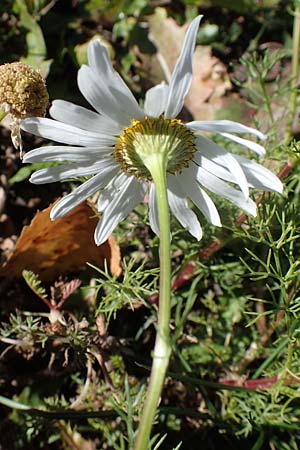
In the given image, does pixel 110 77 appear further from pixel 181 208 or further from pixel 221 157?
pixel 181 208

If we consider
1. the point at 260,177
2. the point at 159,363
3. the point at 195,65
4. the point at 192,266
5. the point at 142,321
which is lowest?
the point at 142,321

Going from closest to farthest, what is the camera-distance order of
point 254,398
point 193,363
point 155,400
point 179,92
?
point 155,400
point 179,92
point 254,398
point 193,363

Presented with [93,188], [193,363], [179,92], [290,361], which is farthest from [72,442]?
[179,92]

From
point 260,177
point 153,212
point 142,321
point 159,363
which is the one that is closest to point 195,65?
point 142,321

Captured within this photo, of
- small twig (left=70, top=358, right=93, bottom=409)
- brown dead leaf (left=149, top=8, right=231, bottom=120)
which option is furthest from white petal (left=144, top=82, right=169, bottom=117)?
brown dead leaf (left=149, top=8, right=231, bottom=120)

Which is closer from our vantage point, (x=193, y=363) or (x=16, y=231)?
(x=193, y=363)

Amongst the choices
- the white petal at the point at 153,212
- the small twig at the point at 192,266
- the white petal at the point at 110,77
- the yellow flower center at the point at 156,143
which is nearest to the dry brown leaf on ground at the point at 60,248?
the small twig at the point at 192,266

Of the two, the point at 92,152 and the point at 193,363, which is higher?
the point at 92,152

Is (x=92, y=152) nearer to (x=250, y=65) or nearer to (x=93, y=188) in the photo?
(x=93, y=188)

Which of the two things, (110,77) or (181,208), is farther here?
(181,208)
